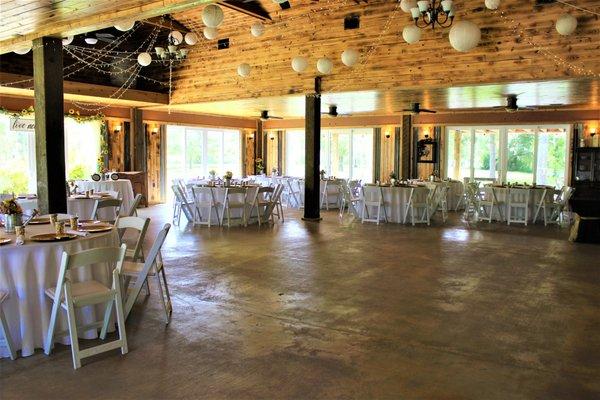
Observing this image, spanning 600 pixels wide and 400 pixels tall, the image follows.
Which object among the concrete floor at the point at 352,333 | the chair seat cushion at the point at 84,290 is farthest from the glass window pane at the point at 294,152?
the chair seat cushion at the point at 84,290

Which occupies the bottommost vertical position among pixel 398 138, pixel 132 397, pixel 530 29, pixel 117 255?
pixel 132 397

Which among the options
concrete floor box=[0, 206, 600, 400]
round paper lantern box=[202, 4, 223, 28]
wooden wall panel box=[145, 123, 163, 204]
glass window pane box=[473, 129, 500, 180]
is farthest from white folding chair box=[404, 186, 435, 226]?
wooden wall panel box=[145, 123, 163, 204]

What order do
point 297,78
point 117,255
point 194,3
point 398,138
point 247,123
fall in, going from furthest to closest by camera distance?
1. point 247,123
2. point 398,138
3. point 297,78
4. point 194,3
5. point 117,255

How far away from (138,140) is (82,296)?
11558 millimetres

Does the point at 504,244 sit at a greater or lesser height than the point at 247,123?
lesser

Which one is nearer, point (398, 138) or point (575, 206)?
point (575, 206)

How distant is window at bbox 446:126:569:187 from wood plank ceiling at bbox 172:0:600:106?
2142 mm

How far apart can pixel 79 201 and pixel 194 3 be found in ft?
14.9

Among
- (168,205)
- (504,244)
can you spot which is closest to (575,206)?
(504,244)

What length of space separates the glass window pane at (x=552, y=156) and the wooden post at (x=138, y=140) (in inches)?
458

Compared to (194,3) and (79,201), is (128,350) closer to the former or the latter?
(194,3)

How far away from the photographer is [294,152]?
18828 millimetres

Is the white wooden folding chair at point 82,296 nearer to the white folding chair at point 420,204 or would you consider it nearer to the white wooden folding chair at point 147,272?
the white wooden folding chair at point 147,272

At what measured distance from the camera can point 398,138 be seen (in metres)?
16.5
